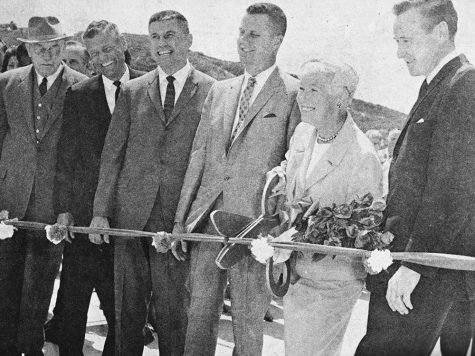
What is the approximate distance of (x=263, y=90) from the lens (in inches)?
177

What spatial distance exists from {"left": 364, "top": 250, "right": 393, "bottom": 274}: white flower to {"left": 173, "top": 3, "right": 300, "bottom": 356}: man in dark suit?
35.4 inches

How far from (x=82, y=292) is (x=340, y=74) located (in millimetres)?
2496

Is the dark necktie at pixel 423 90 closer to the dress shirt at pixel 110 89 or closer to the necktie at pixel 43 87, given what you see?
the dress shirt at pixel 110 89

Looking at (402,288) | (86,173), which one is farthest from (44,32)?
(402,288)

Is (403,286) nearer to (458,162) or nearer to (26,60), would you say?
(458,162)

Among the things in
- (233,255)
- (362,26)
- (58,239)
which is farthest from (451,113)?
(58,239)

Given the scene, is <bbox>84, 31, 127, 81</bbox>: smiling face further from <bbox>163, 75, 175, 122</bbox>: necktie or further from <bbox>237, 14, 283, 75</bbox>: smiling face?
<bbox>237, 14, 283, 75</bbox>: smiling face

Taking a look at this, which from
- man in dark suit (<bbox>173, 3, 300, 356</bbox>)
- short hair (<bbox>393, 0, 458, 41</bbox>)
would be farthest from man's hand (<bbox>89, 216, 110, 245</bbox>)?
short hair (<bbox>393, 0, 458, 41</bbox>)

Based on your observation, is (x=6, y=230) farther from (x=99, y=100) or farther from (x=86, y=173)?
(x=99, y=100)

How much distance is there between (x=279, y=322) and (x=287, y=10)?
2620mm

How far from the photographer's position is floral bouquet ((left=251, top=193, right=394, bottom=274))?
368 centimetres

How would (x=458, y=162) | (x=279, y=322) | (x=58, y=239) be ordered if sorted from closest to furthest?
(x=458, y=162)
(x=58, y=239)
(x=279, y=322)

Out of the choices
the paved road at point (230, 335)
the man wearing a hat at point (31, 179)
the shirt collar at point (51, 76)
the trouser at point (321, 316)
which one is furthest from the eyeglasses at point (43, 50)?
the trouser at point (321, 316)

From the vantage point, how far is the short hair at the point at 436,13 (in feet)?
12.0
